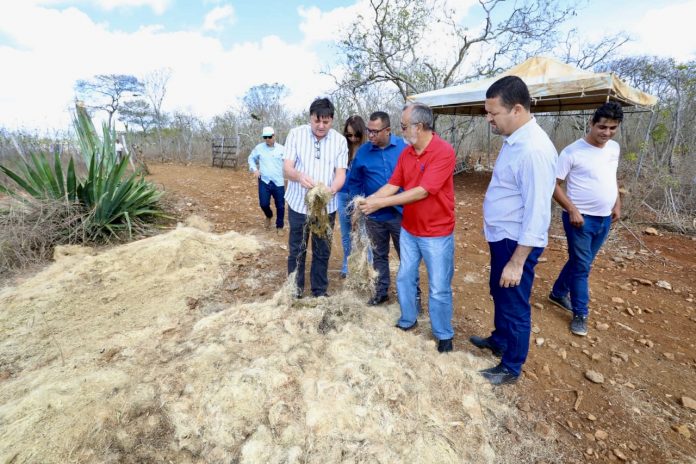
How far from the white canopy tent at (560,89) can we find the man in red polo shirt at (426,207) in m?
4.84

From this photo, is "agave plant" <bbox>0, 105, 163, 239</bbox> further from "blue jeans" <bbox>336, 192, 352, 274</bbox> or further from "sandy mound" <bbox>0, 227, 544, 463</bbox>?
"blue jeans" <bbox>336, 192, 352, 274</bbox>

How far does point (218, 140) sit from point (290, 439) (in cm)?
1534

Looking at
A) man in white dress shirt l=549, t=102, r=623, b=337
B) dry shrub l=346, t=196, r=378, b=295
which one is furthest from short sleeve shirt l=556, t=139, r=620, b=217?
dry shrub l=346, t=196, r=378, b=295

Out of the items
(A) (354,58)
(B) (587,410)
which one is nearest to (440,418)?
(B) (587,410)

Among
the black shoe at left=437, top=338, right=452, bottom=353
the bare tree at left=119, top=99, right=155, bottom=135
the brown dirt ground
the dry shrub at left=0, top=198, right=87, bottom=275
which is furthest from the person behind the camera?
the bare tree at left=119, top=99, right=155, bottom=135

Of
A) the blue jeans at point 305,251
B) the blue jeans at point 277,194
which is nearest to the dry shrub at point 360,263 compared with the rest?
the blue jeans at point 305,251

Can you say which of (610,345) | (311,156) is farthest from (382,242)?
(610,345)

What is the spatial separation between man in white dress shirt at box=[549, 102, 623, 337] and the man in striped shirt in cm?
162

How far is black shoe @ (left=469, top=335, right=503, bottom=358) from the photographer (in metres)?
2.41

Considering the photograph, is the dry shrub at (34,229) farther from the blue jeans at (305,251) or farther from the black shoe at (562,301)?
the black shoe at (562,301)

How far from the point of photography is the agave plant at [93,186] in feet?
14.0

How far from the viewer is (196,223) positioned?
5371 mm

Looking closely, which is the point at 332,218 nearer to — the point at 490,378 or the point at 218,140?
the point at 490,378

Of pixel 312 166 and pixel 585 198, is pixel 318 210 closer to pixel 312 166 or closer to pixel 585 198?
pixel 312 166
